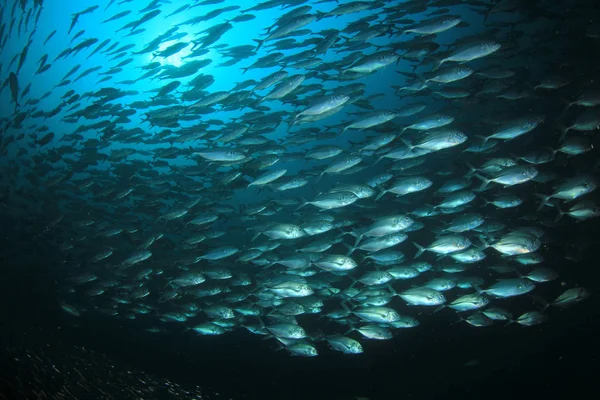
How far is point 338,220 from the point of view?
9180 millimetres

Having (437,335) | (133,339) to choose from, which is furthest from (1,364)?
(437,335)

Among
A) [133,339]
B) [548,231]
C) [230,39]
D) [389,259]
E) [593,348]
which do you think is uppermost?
[230,39]

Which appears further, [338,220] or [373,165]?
[373,165]

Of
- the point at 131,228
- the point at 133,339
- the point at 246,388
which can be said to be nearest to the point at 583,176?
the point at 131,228

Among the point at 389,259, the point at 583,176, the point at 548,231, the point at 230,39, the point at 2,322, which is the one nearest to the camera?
the point at 583,176

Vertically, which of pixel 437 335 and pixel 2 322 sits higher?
pixel 2 322

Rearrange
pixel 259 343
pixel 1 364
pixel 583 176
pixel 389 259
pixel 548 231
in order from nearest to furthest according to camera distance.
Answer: pixel 583 176, pixel 389 259, pixel 1 364, pixel 548 231, pixel 259 343

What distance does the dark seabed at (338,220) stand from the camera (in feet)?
24.0

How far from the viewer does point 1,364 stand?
9.90 meters

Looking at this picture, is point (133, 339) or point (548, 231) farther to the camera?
point (133, 339)

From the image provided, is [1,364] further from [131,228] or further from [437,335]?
[437,335]

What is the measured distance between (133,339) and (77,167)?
9594mm

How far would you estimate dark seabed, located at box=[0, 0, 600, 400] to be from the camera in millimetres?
7316

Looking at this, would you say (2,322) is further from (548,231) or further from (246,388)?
(548,231)
